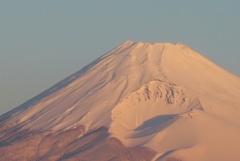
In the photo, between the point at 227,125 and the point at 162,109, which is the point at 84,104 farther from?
the point at 227,125

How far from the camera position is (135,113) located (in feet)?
418

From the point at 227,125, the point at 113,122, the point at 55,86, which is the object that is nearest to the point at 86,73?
the point at 55,86

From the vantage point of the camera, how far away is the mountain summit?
384 ft

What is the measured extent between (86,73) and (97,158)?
2921cm

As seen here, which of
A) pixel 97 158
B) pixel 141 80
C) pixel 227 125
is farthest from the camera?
pixel 141 80

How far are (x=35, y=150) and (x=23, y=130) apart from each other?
8.76 metres

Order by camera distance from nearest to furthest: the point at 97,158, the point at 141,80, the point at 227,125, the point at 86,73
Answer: the point at 97,158, the point at 227,125, the point at 141,80, the point at 86,73

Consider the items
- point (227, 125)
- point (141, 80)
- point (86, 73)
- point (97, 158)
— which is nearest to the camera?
point (97, 158)

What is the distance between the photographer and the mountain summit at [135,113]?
11719 centimetres

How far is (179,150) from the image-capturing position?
→ 114438 mm

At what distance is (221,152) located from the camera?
11575cm

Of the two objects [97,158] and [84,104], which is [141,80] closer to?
[84,104]

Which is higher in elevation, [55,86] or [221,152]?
[55,86]

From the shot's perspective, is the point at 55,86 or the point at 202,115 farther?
the point at 55,86
